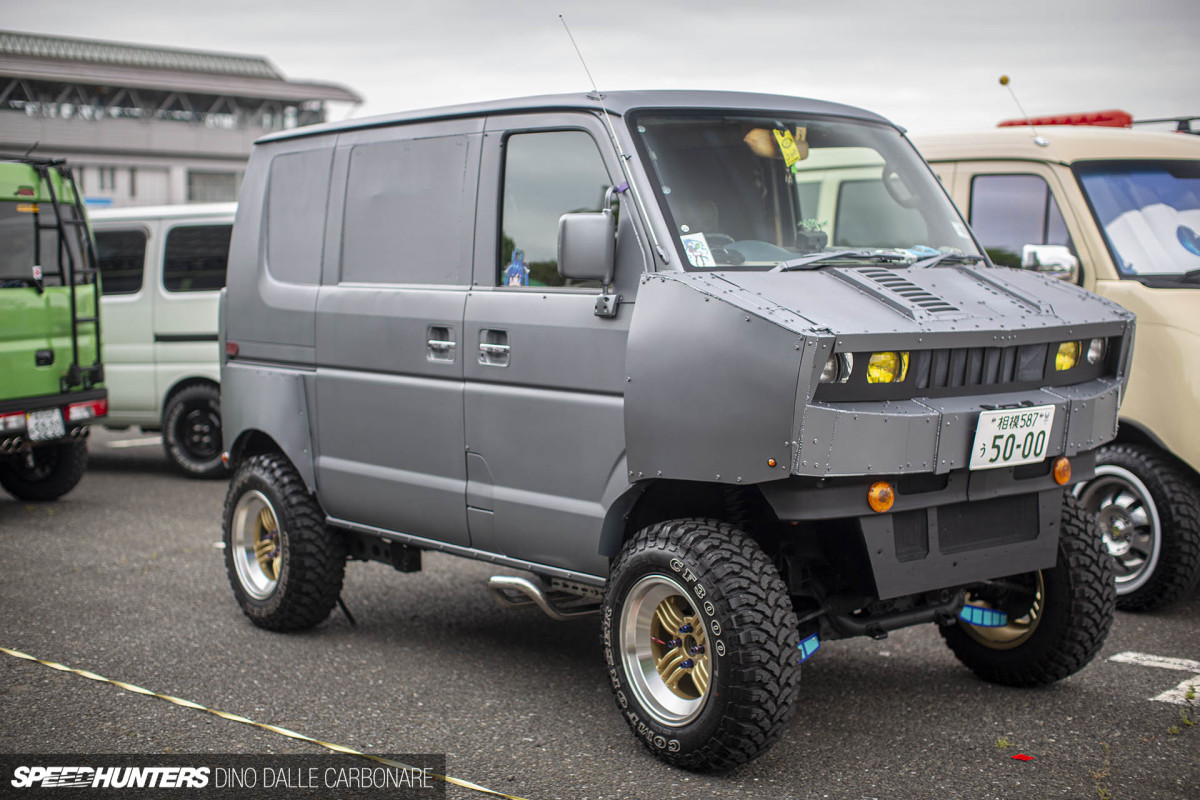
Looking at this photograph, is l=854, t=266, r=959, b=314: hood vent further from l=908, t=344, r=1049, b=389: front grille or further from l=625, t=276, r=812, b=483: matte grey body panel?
l=625, t=276, r=812, b=483: matte grey body panel

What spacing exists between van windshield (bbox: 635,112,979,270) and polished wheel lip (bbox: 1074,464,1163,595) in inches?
75.0

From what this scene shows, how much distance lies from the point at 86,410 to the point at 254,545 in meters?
3.66

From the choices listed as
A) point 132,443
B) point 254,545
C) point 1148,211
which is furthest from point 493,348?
point 132,443

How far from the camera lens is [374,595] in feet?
21.5

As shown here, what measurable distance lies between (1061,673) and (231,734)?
3.17 meters

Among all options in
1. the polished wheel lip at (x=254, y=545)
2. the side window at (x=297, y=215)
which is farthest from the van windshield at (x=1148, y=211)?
the polished wheel lip at (x=254, y=545)

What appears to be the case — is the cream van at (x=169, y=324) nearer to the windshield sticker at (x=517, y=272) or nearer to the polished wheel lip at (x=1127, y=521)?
the windshield sticker at (x=517, y=272)

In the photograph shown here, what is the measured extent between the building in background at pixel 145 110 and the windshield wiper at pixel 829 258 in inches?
1176

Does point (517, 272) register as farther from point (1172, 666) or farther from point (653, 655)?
point (1172, 666)

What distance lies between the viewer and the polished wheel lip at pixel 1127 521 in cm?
588

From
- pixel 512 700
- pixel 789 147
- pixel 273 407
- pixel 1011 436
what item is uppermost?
pixel 789 147

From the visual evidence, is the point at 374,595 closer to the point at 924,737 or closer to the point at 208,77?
the point at 924,737

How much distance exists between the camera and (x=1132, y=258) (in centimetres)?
610

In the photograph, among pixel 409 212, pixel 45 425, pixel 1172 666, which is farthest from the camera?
pixel 45 425
